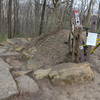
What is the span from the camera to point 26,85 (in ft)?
7.29

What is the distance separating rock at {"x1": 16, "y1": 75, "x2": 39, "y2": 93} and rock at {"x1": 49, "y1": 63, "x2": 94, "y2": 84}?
1.35ft

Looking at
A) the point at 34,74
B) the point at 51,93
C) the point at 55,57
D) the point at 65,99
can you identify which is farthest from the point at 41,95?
the point at 55,57

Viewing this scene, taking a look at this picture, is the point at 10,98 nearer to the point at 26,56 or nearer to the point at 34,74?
the point at 34,74

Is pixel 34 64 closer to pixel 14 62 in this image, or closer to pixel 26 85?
pixel 14 62

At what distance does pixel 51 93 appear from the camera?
7.13ft

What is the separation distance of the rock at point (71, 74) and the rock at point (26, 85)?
411 millimetres

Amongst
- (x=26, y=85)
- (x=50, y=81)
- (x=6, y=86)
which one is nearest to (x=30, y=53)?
(x=50, y=81)

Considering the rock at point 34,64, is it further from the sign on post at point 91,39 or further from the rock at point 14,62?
the sign on post at point 91,39

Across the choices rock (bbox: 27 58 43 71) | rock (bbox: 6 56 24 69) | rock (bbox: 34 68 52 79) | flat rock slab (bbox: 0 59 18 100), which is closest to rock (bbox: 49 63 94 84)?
rock (bbox: 34 68 52 79)

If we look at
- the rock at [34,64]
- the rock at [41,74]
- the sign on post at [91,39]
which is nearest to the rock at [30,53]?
the rock at [34,64]

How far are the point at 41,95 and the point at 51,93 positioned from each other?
19cm

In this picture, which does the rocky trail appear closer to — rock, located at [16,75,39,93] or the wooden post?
rock, located at [16,75,39,93]

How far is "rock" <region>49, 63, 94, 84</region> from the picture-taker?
2412 mm

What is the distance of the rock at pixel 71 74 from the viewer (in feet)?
7.91
